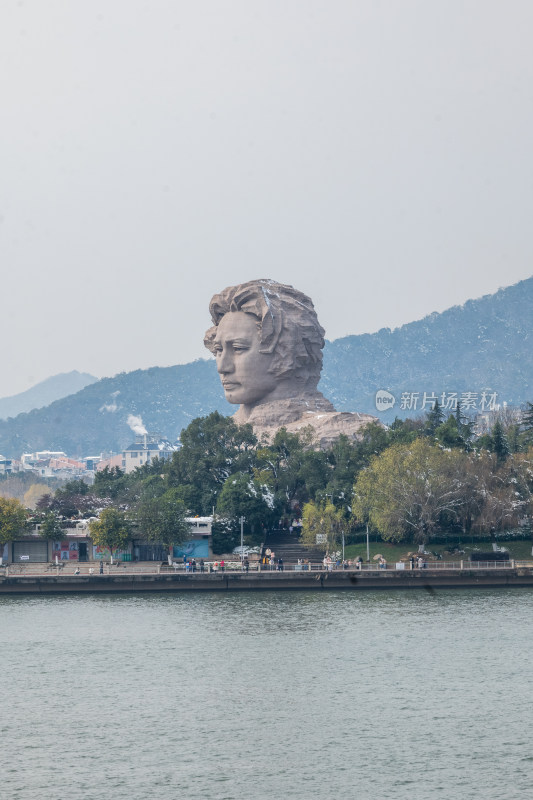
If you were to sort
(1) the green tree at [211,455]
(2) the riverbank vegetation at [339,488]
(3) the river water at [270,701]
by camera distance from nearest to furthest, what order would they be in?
(3) the river water at [270,701], (2) the riverbank vegetation at [339,488], (1) the green tree at [211,455]

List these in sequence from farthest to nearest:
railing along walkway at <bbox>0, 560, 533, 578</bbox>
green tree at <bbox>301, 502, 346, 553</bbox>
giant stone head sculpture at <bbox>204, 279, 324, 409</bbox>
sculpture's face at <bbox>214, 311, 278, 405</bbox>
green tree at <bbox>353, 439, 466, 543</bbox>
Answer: sculpture's face at <bbox>214, 311, 278, 405</bbox> → giant stone head sculpture at <bbox>204, 279, 324, 409</bbox> → green tree at <bbox>301, 502, 346, 553</bbox> → green tree at <bbox>353, 439, 466, 543</bbox> → railing along walkway at <bbox>0, 560, 533, 578</bbox>

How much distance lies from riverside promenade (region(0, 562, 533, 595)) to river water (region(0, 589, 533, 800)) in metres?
5.80

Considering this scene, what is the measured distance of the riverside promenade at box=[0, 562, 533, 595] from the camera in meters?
67.2

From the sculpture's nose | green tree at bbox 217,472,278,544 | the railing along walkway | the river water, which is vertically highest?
the sculpture's nose

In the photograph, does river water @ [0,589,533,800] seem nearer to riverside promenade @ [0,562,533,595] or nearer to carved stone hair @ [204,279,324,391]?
riverside promenade @ [0,562,533,595]

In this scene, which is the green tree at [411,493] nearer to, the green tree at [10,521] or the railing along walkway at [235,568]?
the railing along walkway at [235,568]

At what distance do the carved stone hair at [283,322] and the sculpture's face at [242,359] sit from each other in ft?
1.60

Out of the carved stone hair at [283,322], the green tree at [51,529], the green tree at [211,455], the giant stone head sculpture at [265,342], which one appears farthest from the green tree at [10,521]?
the carved stone hair at [283,322]

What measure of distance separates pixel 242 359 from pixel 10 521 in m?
20.6

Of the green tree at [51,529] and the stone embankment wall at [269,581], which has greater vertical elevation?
the green tree at [51,529]

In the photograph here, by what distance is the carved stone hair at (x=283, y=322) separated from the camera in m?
89.2

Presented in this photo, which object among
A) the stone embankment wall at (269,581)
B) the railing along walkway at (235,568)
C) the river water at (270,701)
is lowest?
the river water at (270,701)

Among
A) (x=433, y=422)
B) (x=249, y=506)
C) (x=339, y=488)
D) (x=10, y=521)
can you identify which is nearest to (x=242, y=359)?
(x=433, y=422)

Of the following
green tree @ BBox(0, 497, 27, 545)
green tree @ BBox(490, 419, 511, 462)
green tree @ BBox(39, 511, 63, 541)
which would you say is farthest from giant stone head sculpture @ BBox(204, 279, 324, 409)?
green tree @ BBox(0, 497, 27, 545)
